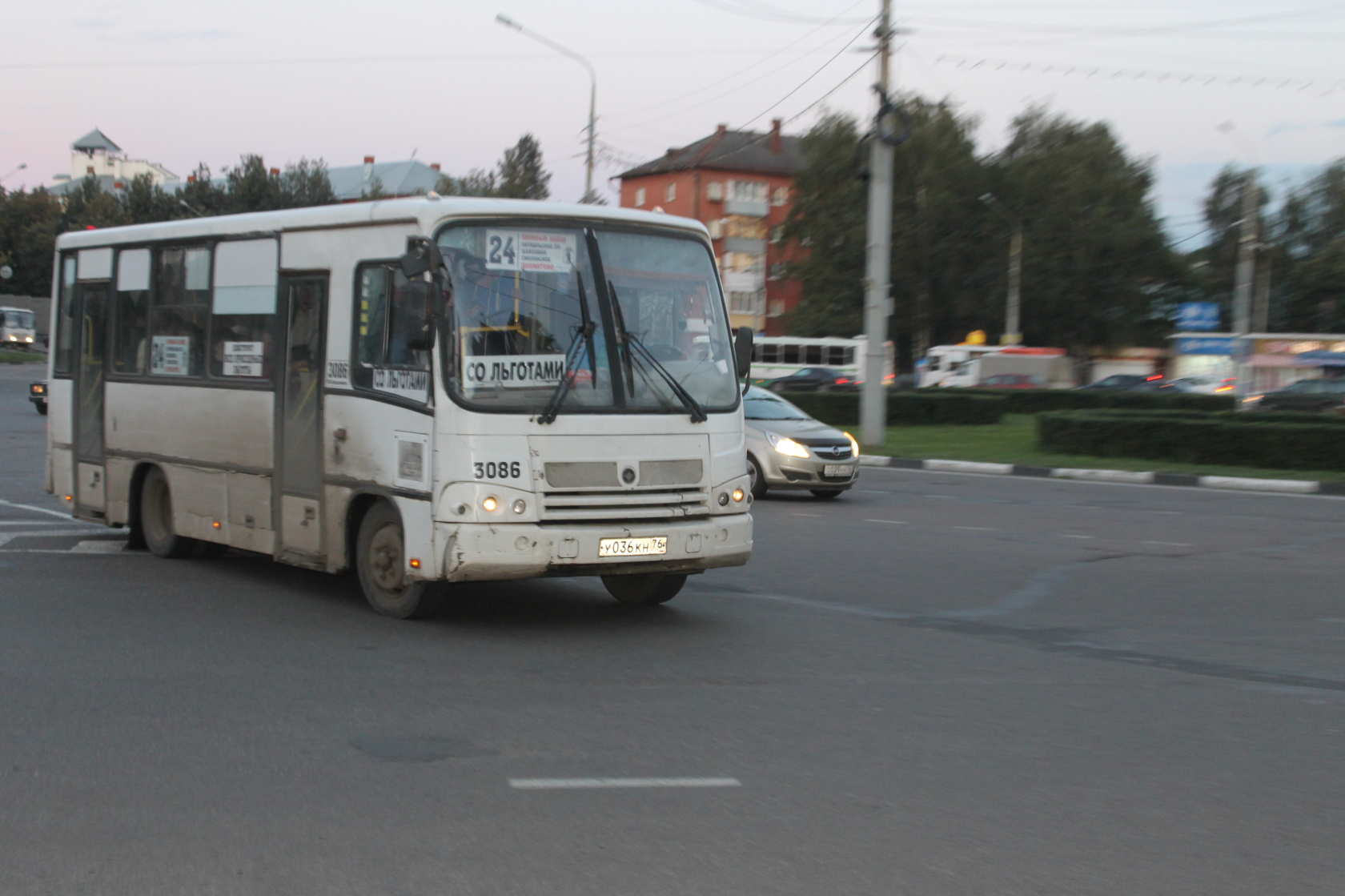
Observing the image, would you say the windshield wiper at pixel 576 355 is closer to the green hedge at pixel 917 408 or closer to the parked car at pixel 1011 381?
the green hedge at pixel 917 408

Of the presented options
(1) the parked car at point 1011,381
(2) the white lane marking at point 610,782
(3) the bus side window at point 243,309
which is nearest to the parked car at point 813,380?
(1) the parked car at point 1011,381

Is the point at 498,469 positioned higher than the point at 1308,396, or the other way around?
the point at 1308,396

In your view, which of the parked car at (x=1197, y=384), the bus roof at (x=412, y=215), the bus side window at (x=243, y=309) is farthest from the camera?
the parked car at (x=1197, y=384)

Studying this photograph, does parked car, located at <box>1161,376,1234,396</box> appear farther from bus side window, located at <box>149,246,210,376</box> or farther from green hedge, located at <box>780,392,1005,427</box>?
bus side window, located at <box>149,246,210,376</box>

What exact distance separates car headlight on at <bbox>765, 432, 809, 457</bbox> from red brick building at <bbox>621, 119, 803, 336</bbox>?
72092 mm

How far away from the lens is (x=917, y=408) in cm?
3506

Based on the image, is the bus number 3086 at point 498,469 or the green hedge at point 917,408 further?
the green hedge at point 917,408

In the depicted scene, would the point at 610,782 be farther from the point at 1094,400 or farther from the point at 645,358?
the point at 1094,400

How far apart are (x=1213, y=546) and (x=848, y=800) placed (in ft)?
33.8

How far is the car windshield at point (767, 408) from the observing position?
18.7m

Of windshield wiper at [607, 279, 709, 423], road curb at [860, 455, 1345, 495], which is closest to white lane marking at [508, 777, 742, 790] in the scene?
windshield wiper at [607, 279, 709, 423]

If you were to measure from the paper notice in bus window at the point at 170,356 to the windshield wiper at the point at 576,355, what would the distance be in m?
3.94

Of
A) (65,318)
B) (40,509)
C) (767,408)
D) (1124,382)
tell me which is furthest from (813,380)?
(65,318)

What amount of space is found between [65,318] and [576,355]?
6.65 m
